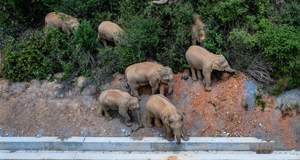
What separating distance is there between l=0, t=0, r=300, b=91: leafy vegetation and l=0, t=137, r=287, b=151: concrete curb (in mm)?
1980

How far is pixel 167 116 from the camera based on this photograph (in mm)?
7672

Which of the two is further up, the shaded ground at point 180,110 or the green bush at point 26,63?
the green bush at point 26,63

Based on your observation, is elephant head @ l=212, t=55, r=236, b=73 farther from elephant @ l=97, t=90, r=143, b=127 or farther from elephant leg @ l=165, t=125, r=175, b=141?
elephant @ l=97, t=90, r=143, b=127

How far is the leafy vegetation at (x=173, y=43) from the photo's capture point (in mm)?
8945

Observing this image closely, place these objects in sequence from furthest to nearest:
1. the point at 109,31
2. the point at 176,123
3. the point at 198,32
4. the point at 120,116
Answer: the point at 109,31, the point at 198,32, the point at 120,116, the point at 176,123

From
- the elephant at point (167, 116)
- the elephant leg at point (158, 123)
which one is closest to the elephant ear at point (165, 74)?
the elephant at point (167, 116)

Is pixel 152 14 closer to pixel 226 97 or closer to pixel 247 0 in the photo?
pixel 247 0

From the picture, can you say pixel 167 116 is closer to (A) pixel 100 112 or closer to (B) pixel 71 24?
(A) pixel 100 112

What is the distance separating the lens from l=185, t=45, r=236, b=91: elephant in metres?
8.67

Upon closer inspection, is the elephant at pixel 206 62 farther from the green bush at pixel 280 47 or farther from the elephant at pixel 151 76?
the green bush at pixel 280 47

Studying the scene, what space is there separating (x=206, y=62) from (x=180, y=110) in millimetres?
1732

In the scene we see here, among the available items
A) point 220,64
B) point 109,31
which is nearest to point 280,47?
point 220,64

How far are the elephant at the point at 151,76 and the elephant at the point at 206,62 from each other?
1038mm

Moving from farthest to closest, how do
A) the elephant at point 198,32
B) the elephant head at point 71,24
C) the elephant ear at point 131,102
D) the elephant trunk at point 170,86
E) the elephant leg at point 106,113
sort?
the elephant head at point 71,24
the elephant at point 198,32
the elephant leg at point 106,113
the elephant trunk at point 170,86
the elephant ear at point 131,102
